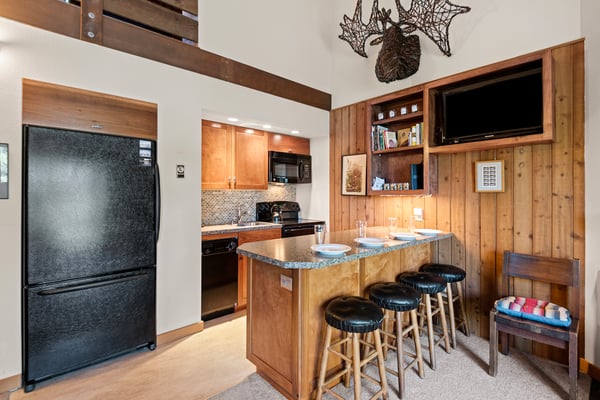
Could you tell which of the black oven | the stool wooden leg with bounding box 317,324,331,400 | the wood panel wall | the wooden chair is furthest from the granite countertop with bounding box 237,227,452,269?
the black oven

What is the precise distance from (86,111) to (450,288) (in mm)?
3419

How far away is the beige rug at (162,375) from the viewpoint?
2.06m

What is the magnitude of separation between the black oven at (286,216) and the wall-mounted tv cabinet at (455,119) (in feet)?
3.69

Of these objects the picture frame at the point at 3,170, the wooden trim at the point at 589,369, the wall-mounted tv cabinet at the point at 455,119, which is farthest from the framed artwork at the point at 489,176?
the picture frame at the point at 3,170

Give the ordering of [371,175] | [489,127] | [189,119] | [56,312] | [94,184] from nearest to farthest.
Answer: [56,312] → [94,184] → [489,127] → [189,119] → [371,175]

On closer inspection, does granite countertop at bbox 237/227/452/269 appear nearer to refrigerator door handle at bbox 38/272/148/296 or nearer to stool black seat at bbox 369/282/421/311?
stool black seat at bbox 369/282/421/311

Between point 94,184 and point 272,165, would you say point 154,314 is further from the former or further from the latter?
point 272,165

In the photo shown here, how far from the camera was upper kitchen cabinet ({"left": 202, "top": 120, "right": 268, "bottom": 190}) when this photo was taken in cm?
346

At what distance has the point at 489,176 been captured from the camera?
2.79 meters

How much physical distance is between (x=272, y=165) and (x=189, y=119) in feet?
4.58

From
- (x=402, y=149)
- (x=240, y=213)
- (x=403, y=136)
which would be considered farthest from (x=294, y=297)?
(x=240, y=213)

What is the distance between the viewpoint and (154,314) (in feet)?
8.76

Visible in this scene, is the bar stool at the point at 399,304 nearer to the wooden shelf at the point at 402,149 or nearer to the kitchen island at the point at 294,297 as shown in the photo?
the kitchen island at the point at 294,297

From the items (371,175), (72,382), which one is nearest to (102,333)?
(72,382)
